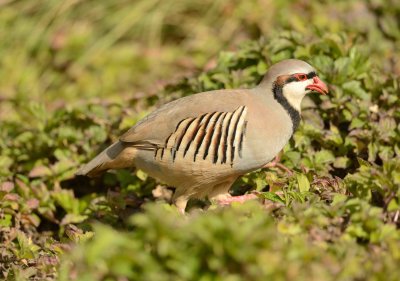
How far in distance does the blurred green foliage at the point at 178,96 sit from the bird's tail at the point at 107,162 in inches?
8.4

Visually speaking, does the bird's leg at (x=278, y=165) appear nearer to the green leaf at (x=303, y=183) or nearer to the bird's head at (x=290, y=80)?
the bird's head at (x=290, y=80)

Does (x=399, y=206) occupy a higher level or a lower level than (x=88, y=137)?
higher

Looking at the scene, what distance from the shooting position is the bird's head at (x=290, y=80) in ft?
13.0

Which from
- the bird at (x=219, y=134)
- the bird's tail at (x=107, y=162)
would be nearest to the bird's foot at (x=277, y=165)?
the bird at (x=219, y=134)

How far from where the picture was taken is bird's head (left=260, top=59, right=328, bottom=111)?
3.96m

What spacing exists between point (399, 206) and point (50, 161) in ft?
8.24

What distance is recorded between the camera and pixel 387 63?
550 centimetres

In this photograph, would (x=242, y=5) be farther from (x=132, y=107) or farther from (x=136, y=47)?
(x=132, y=107)

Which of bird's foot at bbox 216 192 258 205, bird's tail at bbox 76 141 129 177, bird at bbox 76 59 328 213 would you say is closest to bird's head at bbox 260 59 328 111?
bird at bbox 76 59 328 213

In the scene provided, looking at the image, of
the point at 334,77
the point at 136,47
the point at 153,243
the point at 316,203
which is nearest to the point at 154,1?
the point at 136,47

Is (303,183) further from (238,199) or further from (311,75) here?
(311,75)

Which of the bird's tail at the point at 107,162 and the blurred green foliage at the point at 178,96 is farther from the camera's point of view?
the bird's tail at the point at 107,162

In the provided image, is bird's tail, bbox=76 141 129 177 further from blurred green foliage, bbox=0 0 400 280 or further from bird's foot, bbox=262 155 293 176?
bird's foot, bbox=262 155 293 176

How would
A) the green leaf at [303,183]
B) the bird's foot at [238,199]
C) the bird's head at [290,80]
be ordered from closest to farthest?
the green leaf at [303,183]
the bird's foot at [238,199]
the bird's head at [290,80]
